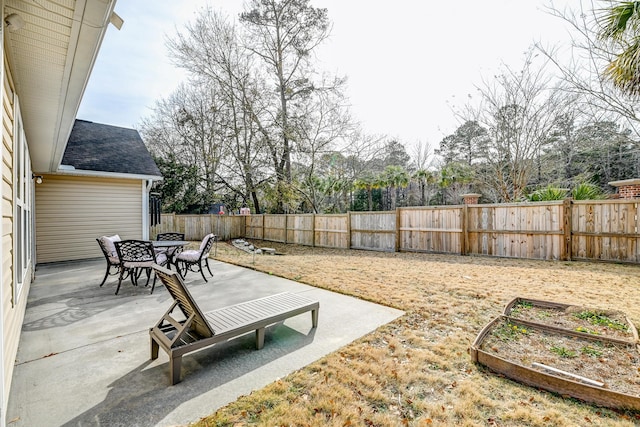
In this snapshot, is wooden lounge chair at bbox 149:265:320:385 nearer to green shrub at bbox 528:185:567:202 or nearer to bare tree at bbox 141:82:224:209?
Result: green shrub at bbox 528:185:567:202

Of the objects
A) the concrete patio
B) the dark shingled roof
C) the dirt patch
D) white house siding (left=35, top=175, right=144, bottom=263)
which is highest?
the dark shingled roof

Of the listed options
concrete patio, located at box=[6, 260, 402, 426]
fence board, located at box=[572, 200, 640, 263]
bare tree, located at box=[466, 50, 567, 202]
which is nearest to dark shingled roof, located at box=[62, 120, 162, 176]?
concrete patio, located at box=[6, 260, 402, 426]

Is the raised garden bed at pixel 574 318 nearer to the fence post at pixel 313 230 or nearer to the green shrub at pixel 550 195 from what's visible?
the green shrub at pixel 550 195

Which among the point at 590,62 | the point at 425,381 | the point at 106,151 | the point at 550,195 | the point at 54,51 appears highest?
the point at 590,62

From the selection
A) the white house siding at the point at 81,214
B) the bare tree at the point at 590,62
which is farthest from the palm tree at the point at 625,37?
the white house siding at the point at 81,214

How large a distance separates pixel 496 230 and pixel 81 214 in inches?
476

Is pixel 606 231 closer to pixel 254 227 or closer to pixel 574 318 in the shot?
pixel 574 318

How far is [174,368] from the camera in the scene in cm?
230

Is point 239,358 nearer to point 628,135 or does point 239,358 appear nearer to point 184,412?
point 184,412

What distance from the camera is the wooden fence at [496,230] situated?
6.92 m

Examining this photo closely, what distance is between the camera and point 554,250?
7.64 meters

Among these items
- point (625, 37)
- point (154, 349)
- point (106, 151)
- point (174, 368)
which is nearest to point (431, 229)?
point (625, 37)

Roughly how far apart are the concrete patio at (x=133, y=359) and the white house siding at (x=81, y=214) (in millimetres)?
3975

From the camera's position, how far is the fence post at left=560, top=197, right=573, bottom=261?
7.40 m
